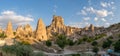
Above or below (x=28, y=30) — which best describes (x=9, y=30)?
below

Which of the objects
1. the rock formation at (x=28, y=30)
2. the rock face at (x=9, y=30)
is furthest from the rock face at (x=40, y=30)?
the rock face at (x=9, y=30)

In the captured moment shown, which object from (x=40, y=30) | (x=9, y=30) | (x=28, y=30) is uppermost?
(x=28, y=30)

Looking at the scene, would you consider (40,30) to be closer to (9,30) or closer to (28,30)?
(28,30)

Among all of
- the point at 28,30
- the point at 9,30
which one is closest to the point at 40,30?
the point at 28,30

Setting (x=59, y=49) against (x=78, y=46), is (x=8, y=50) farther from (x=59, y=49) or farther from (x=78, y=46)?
(x=78, y=46)

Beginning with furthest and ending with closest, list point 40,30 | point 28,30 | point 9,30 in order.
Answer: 1. point 28,30
2. point 40,30
3. point 9,30

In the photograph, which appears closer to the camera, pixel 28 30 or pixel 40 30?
pixel 40 30

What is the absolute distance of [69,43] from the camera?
98.8m

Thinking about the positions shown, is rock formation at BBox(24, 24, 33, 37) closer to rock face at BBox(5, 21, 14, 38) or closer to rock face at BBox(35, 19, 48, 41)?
rock face at BBox(35, 19, 48, 41)

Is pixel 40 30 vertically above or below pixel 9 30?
below

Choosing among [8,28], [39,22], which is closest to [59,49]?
[8,28]

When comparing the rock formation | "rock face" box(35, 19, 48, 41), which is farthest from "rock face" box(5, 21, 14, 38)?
the rock formation

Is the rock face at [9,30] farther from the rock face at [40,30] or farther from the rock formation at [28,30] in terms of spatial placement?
the rock formation at [28,30]

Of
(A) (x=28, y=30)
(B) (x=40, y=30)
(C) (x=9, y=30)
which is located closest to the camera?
(C) (x=9, y=30)
